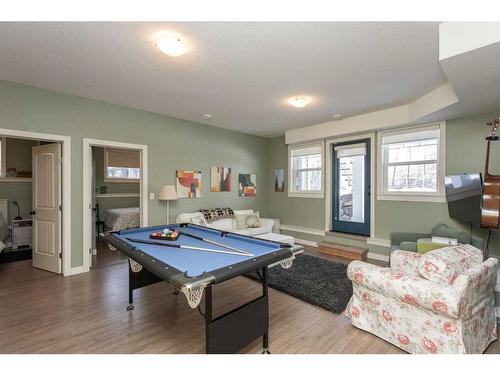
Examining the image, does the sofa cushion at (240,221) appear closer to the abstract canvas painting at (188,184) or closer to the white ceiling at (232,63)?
the abstract canvas painting at (188,184)

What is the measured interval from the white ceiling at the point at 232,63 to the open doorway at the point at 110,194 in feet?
3.71

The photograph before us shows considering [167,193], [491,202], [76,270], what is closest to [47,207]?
Result: [76,270]

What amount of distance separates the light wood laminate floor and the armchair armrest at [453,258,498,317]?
1.59ft

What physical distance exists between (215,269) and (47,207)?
354cm

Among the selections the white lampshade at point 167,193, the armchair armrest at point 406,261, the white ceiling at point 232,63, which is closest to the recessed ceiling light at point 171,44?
the white ceiling at point 232,63

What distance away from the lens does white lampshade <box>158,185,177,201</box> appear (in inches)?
167

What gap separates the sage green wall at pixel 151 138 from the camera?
10.7 ft

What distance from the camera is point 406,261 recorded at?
92.7 inches

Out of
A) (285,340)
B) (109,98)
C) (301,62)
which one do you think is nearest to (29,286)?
(109,98)

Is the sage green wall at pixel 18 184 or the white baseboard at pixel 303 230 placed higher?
the sage green wall at pixel 18 184

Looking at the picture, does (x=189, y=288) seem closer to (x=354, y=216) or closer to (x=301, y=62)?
(x=301, y=62)

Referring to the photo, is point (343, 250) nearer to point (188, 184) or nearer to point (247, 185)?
point (247, 185)

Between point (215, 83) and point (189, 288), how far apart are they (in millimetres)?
2631
